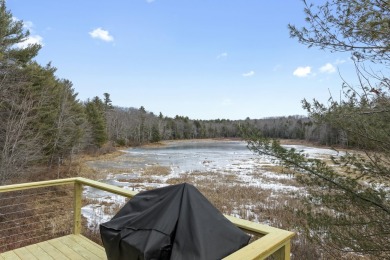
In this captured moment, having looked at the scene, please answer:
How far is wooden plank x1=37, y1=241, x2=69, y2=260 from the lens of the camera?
2861mm

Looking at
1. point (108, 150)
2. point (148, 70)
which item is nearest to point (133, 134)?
point (108, 150)

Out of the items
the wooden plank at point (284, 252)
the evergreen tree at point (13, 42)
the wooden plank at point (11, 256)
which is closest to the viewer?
the wooden plank at point (284, 252)

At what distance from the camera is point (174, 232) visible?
4.63 feet

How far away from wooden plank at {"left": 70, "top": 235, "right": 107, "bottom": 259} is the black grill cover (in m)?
Result: 1.55

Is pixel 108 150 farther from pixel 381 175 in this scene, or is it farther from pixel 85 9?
pixel 381 175

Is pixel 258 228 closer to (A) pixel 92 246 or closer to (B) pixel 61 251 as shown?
(A) pixel 92 246

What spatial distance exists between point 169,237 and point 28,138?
10.1m

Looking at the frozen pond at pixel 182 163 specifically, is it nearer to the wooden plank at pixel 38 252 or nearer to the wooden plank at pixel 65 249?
the wooden plank at pixel 65 249

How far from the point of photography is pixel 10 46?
10.2m

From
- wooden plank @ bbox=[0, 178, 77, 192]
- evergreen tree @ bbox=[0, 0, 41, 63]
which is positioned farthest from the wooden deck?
evergreen tree @ bbox=[0, 0, 41, 63]

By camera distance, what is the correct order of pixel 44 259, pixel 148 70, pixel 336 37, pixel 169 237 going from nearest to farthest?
pixel 169 237, pixel 336 37, pixel 44 259, pixel 148 70

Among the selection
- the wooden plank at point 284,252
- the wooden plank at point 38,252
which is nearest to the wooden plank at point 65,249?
the wooden plank at point 38,252

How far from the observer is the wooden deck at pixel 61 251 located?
2879 millimetres

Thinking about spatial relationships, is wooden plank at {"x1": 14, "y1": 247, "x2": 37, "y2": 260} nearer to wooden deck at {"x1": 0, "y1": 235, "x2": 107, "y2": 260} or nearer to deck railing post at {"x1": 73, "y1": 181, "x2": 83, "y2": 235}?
wooden deck at {"x1": 0, "y1": 235, "x2": 107, "y2": 260}
